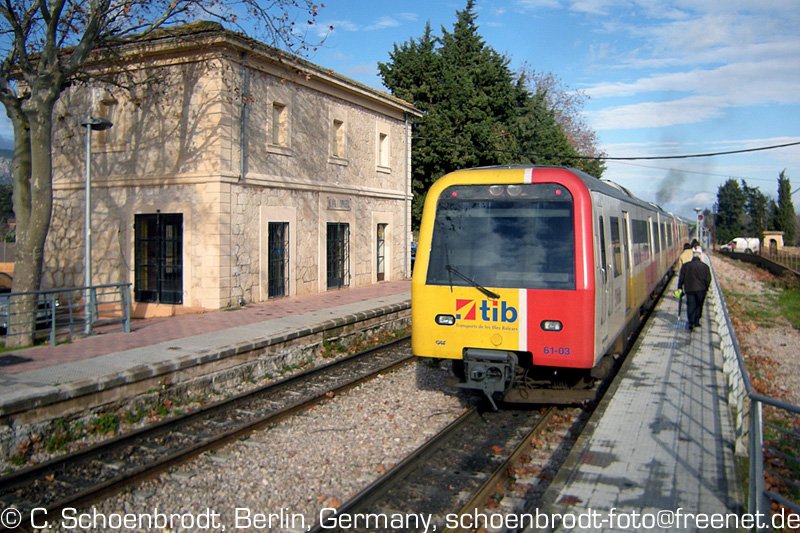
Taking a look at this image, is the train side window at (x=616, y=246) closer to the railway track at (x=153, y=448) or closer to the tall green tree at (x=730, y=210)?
the railway track at (x=153, y=448)

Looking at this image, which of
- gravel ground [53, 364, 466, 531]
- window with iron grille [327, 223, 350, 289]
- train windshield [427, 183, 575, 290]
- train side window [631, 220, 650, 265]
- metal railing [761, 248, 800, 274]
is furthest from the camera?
metal railing [761, 248, 800, 274]

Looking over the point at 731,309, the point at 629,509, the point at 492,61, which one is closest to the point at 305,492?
the point at 629,509

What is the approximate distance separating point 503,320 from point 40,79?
8.79 m

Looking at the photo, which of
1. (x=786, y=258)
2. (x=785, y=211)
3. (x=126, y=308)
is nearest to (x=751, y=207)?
(x=785, y=211)

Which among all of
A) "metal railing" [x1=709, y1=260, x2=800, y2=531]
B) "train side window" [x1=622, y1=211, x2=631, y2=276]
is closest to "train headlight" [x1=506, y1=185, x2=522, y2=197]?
"metal railing" [x1=709, y1=260, x2=800, y2=531]

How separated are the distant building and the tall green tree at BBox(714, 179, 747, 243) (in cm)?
8882

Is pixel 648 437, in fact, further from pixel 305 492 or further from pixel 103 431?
pixel 103 431

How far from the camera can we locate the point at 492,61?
1276 inches

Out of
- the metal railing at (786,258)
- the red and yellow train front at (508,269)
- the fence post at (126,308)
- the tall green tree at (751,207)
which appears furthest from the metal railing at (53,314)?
the tall green tree at (751,207)

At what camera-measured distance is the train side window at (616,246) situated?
26.8ft

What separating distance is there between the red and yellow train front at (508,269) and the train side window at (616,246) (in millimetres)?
1554

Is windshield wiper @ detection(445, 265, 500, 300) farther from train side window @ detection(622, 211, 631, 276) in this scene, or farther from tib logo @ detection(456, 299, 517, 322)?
train side window @ detection(622, 211, 631, 276)

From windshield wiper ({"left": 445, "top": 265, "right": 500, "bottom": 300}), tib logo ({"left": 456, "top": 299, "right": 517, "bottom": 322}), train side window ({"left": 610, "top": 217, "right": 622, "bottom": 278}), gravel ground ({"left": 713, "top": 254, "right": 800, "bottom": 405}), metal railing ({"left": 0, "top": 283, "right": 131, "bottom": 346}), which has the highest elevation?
train side window ({"left": 610, "top": 217, "right": 622, "bottom": 278})

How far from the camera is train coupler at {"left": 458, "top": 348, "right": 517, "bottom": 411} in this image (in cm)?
682
